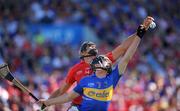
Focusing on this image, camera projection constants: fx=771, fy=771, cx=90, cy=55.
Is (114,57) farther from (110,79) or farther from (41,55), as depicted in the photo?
(41,55)

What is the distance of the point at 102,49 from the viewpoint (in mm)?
20281

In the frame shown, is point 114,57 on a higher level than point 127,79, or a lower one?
lower

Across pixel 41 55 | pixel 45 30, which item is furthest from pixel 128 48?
pixel 45 30

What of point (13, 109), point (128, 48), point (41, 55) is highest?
point (41, 55)

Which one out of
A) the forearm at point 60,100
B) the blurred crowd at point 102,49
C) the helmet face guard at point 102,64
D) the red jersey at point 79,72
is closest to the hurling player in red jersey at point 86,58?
the red jersey at point 79,72

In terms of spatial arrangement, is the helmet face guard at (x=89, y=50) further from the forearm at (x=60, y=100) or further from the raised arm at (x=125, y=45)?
the forearm at (x=60, y=100)

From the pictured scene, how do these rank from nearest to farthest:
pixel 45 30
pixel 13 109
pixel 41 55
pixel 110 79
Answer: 1. pixel 110 79
2. pixel 13 109
3. pixel 41 55
4. pixel 45 30

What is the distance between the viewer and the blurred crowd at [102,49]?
17.2 m

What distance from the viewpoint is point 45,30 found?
67.2 ft

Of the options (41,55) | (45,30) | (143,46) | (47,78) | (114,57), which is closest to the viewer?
(114,57)

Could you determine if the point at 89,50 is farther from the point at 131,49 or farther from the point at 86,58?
the point at 131,49

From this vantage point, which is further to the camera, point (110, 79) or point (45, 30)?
point (45, 30)

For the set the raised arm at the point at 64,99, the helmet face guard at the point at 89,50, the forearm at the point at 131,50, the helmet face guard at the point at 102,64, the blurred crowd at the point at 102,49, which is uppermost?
the blurred crowd at the point at 102,49

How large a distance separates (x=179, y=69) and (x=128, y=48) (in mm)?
11407
